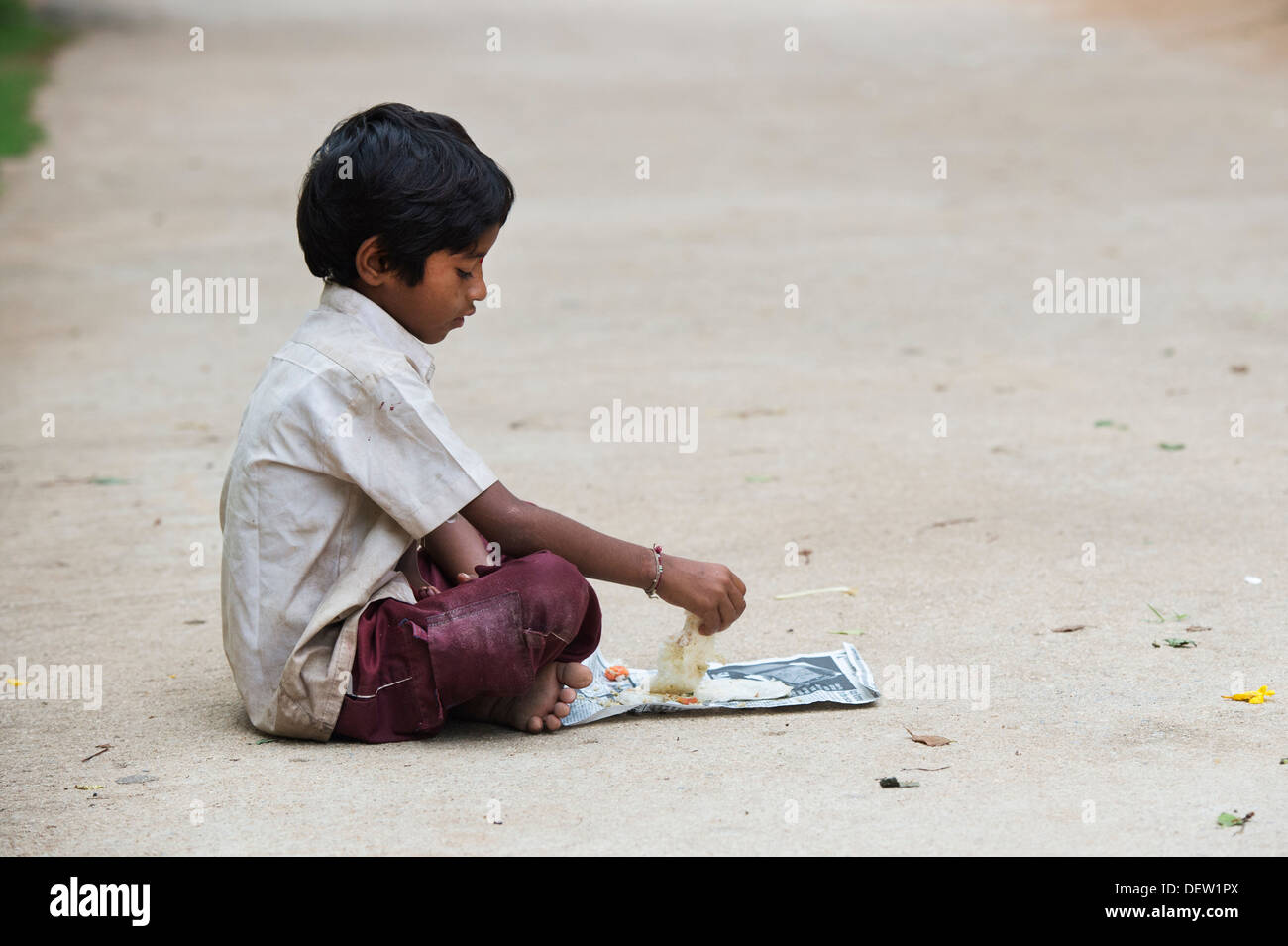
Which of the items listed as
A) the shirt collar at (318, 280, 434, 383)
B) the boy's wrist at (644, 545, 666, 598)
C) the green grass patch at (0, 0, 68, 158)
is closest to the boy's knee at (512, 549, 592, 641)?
the boy's wrist at (644, 545, 666, 598)

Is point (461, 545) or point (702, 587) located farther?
point (461, 545)

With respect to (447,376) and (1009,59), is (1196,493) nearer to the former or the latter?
(447,376)

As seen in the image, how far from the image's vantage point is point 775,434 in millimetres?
6305

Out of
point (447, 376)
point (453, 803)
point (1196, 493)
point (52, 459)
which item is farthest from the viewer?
point (447, 376)

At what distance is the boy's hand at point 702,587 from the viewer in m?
3.17

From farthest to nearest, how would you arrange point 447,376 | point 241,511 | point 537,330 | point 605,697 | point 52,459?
point 537,330
point 447,376
point 52,459
point 605,697
point 241,511

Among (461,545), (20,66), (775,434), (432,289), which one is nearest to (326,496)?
(461,545)

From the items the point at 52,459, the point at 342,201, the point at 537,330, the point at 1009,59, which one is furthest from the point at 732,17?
the point at 342,201

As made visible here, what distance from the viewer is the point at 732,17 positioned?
902 inches

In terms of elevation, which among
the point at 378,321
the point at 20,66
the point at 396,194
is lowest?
the point at 378,321

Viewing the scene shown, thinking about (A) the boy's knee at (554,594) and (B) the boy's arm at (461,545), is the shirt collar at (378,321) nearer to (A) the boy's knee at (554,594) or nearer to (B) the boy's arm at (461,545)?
(B) the boy's arm at (461,545)

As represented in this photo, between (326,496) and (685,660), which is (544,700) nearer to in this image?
(685,660)

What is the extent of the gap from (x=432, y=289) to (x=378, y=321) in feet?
0.43

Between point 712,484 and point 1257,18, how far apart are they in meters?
15.4
